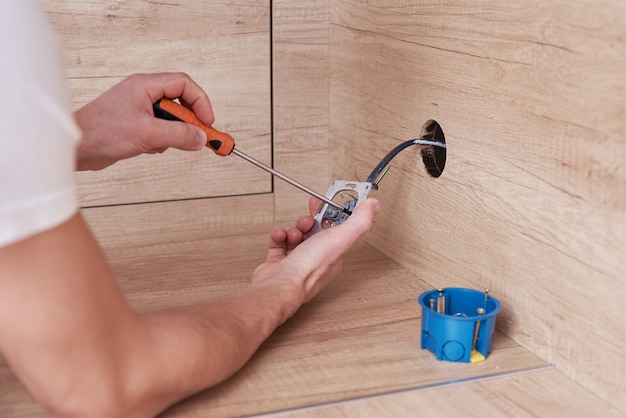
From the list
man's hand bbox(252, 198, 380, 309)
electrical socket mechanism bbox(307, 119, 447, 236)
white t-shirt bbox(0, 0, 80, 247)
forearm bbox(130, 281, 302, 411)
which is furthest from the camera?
electrical socket mechanism bbox(307, 119, 447, 236)

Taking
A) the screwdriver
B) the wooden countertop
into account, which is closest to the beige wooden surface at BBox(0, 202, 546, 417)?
the wooden countertop

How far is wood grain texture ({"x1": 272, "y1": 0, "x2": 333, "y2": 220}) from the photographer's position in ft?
4.71

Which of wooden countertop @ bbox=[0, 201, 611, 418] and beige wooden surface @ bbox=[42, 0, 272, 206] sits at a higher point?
beige wooden surface @ bbox=[42, 0, 272, 206]

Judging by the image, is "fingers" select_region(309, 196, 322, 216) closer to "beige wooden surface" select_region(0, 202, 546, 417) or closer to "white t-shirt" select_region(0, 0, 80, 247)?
"beige wooden surface" select_region(0, 202, 546, 417)

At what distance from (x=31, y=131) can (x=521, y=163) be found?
582 millimetres

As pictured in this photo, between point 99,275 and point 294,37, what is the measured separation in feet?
2.86

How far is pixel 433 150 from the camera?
1.18 meters

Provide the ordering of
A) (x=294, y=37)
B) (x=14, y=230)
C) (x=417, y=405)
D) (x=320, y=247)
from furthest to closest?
1. (x=294, y=37)
2. (x=320, y=247)
3. (x=417, y=405)
4. (x=14, y=230)

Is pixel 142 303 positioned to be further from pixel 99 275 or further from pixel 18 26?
pixel 18 26

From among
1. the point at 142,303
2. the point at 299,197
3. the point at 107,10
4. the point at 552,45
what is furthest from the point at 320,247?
the point at 107,10

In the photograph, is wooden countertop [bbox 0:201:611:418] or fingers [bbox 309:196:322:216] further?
fingers [bbox 309:196:322:216]

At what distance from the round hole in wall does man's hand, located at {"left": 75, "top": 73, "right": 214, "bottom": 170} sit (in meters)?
0.34

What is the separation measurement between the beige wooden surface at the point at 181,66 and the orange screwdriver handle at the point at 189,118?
14.2 inches

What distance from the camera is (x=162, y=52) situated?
4.51 feet
